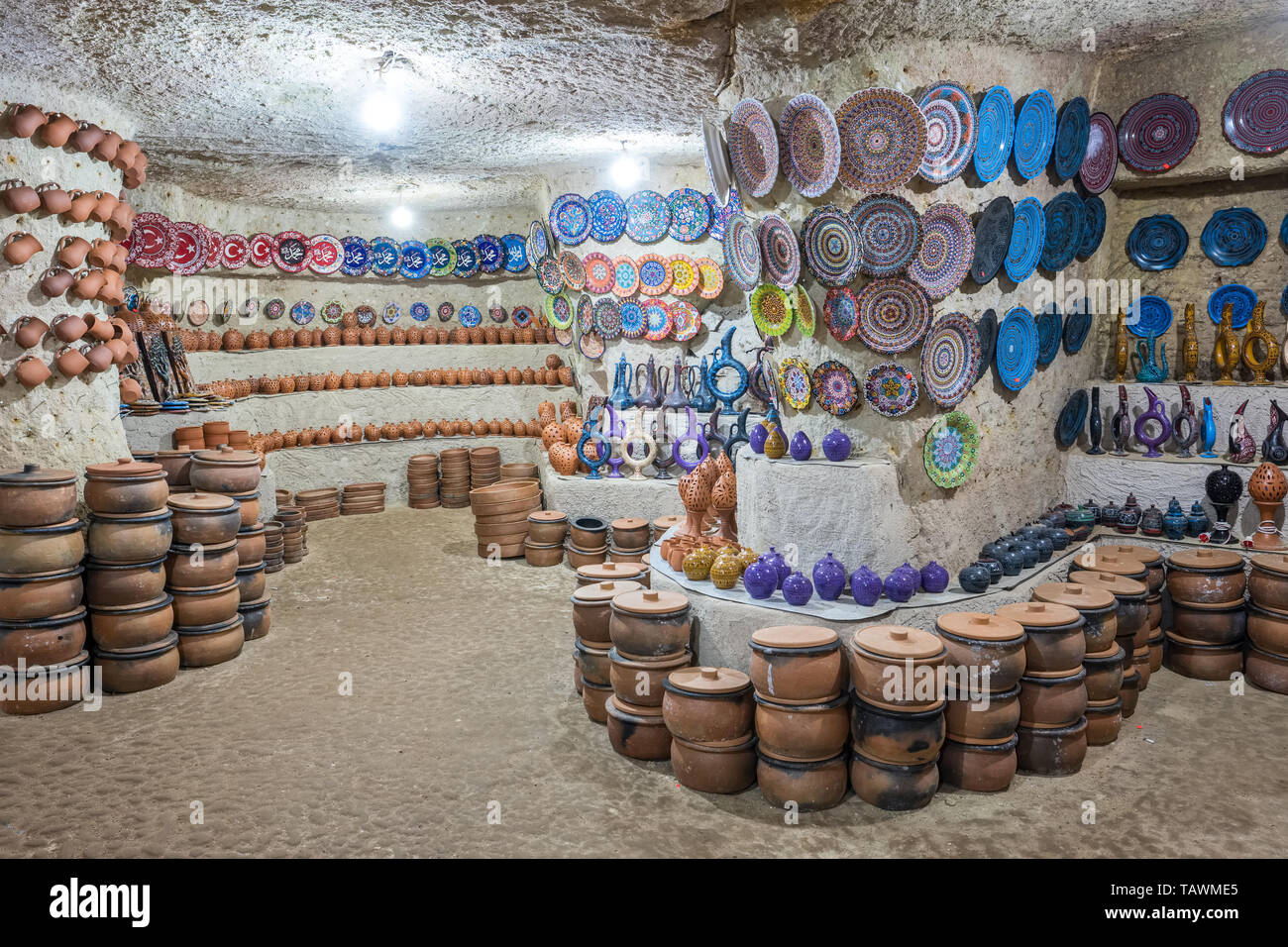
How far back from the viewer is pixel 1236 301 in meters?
4.89

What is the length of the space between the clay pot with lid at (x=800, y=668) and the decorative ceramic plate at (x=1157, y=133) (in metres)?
3.61

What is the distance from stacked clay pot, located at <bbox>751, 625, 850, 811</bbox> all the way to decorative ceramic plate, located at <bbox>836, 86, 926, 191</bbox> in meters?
1.85

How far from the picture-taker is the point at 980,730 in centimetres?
303

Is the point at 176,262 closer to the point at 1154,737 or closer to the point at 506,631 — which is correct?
the point at 506,631

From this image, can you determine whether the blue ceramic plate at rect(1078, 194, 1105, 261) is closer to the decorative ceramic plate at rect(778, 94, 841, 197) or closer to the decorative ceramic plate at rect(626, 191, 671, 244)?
the decorative ceramic plate at rect(778, 94, 841, 197)

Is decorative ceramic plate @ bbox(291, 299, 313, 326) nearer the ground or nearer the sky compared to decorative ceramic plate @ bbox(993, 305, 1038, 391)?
nearer the sky

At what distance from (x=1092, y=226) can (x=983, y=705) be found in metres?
3.00

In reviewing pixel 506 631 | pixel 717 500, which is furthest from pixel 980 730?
pixel 506 631

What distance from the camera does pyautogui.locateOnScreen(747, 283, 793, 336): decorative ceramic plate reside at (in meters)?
3.85

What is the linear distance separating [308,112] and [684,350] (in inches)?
123

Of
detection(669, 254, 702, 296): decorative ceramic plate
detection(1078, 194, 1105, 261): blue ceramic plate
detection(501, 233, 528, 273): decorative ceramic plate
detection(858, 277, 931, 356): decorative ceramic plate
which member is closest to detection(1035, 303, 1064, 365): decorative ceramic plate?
detection(1078, 194, 1105, 261): blue ceramic plate

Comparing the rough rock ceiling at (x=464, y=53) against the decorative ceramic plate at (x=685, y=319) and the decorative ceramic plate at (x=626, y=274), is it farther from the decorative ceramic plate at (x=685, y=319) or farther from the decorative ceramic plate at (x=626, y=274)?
the decorative ceramic plate at (x=685, y=319)

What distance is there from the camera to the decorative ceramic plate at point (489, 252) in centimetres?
909

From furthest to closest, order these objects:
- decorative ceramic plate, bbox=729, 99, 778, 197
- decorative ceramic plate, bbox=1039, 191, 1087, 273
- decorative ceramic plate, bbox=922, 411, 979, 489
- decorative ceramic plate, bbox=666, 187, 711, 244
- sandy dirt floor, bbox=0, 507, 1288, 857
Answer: decorative ceramic plate, bbox=666, 187, 711, 244, decorative ceramic plate, bbox=1039, 191, 1087, 273, decorative ceramic plate, bbox=922, 411, 979, 489, decorative ceramic plate, bbox=729, 99, 778, 197, sandy dirt floor, bbox=0, 507, 1288, 857
